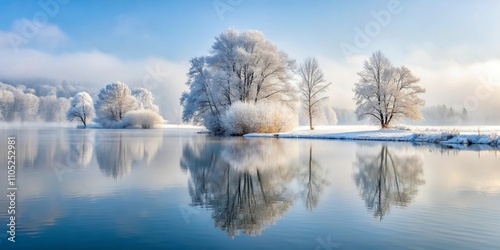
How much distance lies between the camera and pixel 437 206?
8.55m

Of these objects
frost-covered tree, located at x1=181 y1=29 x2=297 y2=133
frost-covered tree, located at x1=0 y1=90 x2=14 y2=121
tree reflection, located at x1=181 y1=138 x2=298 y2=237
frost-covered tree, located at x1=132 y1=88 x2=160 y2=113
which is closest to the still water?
tree reflection, located at x1=181 y1=138 x2=298 y2=237

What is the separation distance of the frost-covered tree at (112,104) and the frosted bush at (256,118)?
142ft

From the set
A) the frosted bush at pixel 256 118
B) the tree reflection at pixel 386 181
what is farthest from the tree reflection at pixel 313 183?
the frosted bush at pixel 256 118

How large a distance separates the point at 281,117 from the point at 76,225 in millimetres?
35253

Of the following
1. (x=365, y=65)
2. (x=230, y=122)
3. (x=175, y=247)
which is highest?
(x=365, y=65)

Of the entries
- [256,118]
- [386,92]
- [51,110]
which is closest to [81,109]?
[51,110]

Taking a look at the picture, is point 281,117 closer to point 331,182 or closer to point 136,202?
point 331,182

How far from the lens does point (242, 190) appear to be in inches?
401

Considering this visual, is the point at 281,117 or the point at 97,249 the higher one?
the point at 281,117

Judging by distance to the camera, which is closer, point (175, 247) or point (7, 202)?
point (175, 247)

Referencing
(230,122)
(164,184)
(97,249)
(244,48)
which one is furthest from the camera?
(244,48)

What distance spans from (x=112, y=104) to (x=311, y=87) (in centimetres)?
4422

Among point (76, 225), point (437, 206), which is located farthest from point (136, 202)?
point (437, 206)

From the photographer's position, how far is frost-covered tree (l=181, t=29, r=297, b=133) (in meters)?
43.5
